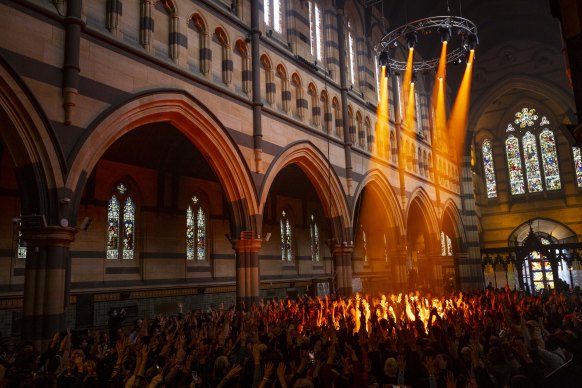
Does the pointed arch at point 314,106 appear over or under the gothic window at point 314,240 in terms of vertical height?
over

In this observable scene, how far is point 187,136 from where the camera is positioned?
1310 cm

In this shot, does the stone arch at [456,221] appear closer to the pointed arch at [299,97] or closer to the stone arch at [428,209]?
the stone arch at [428,209]

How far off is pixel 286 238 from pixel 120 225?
29.3ft

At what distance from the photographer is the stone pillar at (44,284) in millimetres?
8773

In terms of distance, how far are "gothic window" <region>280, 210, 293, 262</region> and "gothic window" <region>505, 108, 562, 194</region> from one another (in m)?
21.5

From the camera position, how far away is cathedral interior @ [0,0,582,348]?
9250mm

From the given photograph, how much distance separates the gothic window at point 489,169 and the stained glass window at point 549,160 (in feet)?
11.7

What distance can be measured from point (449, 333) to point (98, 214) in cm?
1080

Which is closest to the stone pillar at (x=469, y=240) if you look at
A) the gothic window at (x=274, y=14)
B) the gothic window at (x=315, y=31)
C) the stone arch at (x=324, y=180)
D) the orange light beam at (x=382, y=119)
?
the orange light beam at (x=382, y=119)

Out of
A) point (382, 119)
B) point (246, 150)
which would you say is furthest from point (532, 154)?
point (246, 150)

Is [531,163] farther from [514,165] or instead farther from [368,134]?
[368,134]

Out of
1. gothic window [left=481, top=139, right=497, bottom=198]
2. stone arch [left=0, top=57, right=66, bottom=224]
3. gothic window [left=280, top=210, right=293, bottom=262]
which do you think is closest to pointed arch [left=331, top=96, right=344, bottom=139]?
gothic window [left=280, top=210, right=293, bottom=262]

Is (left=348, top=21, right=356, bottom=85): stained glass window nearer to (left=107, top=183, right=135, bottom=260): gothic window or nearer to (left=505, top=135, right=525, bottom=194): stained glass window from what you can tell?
(left=107, top=183, right=135, bottom=260): gothic window

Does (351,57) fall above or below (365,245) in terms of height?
above
